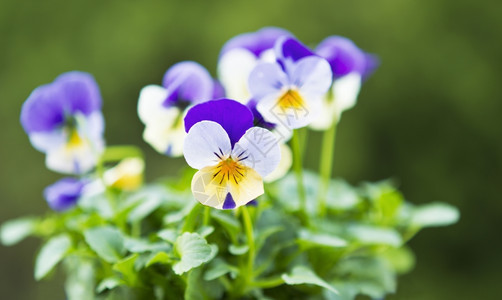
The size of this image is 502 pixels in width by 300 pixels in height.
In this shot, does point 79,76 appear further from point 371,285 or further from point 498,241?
point 498,241

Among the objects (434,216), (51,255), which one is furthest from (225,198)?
(434,216)

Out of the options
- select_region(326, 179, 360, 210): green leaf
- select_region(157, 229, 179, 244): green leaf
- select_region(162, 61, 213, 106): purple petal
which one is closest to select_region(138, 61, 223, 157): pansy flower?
select_region(162, 61, 213, 106): purple petal

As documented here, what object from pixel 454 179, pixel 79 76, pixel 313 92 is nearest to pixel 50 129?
pixel 79 76

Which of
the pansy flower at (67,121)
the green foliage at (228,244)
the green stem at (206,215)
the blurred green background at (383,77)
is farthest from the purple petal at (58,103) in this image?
the blurred green background at (383,77)

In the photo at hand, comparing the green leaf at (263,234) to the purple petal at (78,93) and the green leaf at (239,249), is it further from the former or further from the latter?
the purple petal at (78,93)

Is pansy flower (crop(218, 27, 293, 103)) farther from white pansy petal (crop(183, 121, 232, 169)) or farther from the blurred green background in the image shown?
the blurred green background

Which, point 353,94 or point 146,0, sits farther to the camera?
point 146,0
